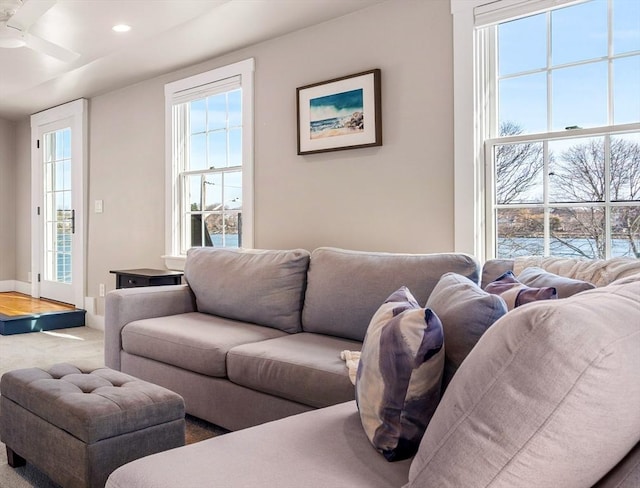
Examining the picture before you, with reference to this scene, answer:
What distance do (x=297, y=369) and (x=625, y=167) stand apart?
1.74m

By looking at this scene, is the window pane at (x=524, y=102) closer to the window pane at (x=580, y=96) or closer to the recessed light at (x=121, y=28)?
the window pane at (x=580, y=96)

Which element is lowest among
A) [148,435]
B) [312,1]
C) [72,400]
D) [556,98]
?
[148,435]

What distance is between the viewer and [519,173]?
283 cm

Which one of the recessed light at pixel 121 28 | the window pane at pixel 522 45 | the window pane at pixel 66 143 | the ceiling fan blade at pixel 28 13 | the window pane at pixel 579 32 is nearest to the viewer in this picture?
the window pane at pixel 579 32

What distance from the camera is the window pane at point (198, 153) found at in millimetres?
4559

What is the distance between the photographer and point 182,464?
1.24 metres

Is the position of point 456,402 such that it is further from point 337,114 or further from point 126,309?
point 337,114

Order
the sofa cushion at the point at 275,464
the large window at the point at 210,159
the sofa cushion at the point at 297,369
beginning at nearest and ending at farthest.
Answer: the sofa cushion at the point at 275,464, the sofa cushion at the point at 297,369, the large window at the point at 210,159

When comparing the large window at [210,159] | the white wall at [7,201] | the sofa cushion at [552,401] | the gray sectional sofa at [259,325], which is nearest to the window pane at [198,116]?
the large window at [210,159]

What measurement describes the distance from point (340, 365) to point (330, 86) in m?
1.99

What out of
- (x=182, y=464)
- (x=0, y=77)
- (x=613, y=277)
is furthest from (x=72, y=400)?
(x=0, y=77)

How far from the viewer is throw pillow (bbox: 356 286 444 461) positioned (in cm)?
123

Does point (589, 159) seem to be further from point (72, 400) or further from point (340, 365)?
point (72, 400)

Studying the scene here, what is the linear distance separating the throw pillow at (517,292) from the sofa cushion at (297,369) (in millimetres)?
732
